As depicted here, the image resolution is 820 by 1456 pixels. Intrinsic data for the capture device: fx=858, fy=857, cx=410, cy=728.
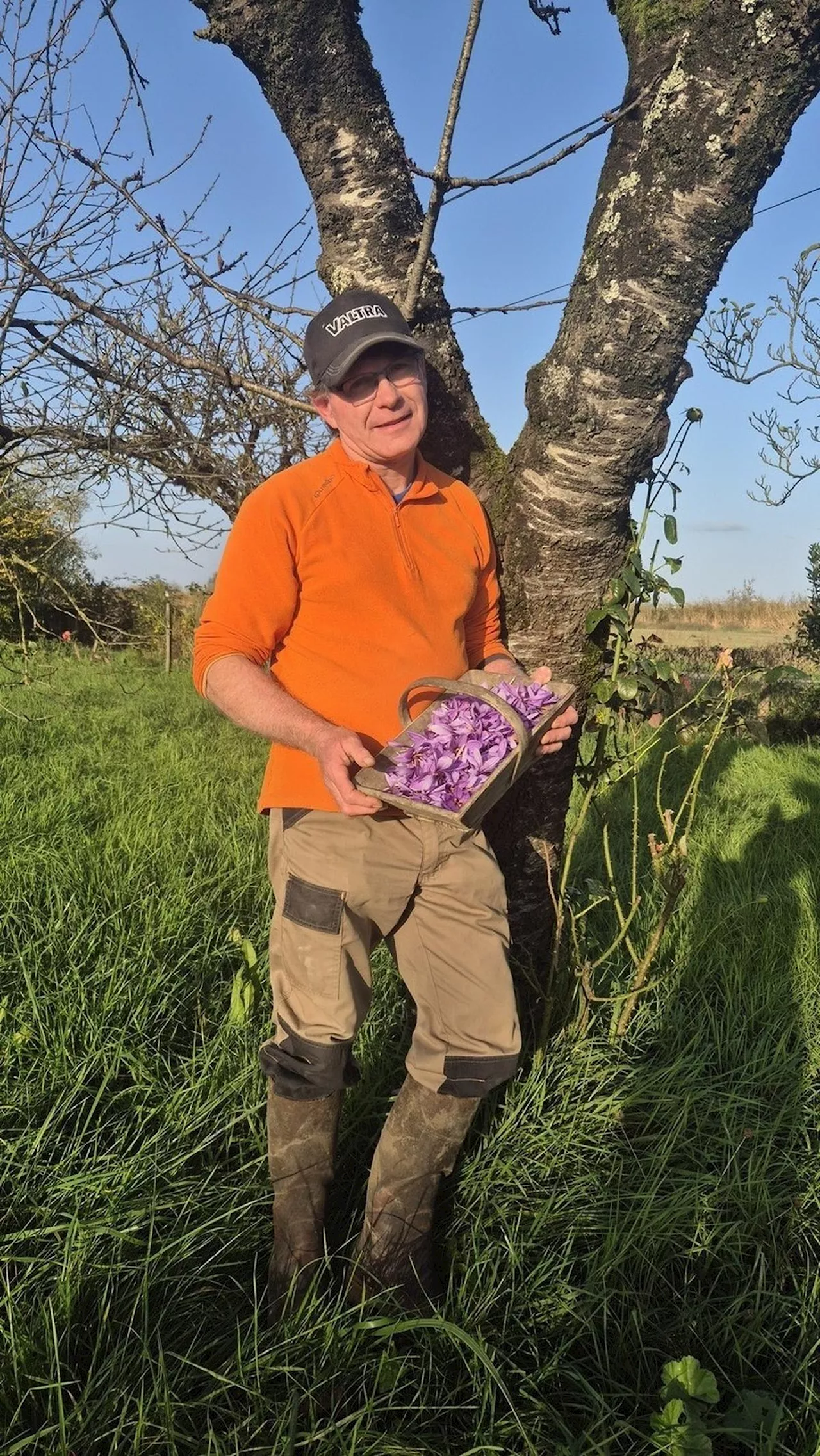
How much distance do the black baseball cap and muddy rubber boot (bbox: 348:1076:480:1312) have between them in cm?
173

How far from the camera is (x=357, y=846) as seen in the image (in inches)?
77.6

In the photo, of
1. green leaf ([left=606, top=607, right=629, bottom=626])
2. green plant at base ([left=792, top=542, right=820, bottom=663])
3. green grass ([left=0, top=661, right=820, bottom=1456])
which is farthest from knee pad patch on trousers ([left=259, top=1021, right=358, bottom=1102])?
green plant at base ([left=792, top=542, right=820, bottom=663])

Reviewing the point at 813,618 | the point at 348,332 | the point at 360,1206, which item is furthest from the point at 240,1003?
the point at 813,618

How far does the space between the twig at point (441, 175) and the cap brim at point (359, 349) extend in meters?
0.36

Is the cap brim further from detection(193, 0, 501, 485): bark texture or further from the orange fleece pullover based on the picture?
detection(193, 0, 501, 485): bark texture

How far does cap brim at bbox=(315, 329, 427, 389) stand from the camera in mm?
1955

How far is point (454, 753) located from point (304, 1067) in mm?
826

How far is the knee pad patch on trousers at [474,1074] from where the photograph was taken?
2.03m

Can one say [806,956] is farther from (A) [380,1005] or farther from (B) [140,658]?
(B) [140,658]

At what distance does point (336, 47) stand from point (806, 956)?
350 centimetres

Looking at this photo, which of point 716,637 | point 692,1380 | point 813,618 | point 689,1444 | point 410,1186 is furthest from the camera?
point 716,637

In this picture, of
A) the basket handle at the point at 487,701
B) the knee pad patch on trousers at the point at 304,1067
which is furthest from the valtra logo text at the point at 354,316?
the knee pad patch on trousers at the point at 304,1067

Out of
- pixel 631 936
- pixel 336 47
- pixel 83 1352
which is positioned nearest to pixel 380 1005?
pixel 631 936

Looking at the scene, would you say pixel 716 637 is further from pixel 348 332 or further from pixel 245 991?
pixel 348 332
